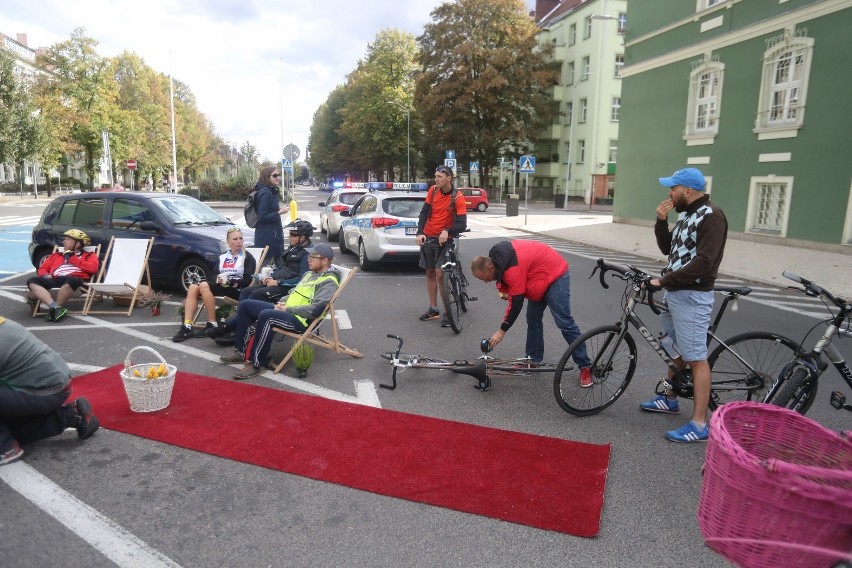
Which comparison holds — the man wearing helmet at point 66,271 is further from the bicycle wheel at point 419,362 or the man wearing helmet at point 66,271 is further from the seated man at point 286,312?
the bicycle wheel at point 419,362

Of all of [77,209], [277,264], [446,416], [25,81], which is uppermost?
[25,81]

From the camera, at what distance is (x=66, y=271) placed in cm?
754

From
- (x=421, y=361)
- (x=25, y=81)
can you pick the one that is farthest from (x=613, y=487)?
(x=25, y=81)

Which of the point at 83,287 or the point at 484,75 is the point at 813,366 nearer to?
the point at 83,287

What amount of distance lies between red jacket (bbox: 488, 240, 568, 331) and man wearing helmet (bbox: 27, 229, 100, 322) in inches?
226

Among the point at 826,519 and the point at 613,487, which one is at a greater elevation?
the point at 826,519

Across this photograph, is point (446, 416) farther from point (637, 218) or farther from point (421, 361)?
point (637, 218)

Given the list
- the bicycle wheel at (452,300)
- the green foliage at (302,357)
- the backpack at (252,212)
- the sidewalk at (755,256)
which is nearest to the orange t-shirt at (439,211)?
the bicycle wheel at (452,300)

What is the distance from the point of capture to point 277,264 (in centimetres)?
812

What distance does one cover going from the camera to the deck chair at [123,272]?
24.5 feet

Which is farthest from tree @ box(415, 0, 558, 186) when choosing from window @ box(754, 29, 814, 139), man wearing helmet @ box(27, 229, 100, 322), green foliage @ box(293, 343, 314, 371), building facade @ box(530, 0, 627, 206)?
green foliage @ box(293, 343, 314, 371)

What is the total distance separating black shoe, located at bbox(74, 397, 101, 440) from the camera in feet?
12.8

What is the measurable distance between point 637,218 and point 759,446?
22.5 m

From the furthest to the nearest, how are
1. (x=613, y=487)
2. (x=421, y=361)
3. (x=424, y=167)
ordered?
1. (x=424, y=167)
2. (x=421, y=361)
3. (x=613, y=487)
